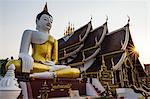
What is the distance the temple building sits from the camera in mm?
7111

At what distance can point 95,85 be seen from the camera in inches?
177

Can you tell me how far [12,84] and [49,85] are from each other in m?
1.16

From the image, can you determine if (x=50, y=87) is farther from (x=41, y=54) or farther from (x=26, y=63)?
(x=41, y=54)

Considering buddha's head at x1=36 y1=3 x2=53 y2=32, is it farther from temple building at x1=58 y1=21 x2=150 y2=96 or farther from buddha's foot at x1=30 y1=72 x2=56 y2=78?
temple building at x1=58 y1=21 x2=150 y2=96

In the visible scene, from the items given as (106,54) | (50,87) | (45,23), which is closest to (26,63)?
(50,87)

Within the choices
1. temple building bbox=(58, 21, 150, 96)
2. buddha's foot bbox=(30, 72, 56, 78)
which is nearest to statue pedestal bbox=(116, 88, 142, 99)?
temple building bbox=(58, 21, 150, 96)

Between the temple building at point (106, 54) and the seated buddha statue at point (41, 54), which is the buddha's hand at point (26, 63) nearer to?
the seated buddha statue at point (41, 54)

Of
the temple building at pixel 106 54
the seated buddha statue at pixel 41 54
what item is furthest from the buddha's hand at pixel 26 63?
the temple building at pixel 106 54

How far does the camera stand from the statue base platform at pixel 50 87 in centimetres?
348

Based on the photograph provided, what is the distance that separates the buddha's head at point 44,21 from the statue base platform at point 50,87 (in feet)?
3.94

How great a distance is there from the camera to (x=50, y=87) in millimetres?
3746

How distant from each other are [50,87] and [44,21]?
151 cm

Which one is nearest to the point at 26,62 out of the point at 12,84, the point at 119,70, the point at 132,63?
the point at 12,84

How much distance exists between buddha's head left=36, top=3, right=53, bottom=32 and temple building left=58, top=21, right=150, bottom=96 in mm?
2310
